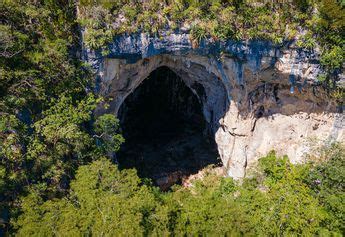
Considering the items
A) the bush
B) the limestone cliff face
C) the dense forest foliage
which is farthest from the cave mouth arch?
the dense forest foliage

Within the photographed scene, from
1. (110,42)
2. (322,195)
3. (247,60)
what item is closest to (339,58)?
(247,60)

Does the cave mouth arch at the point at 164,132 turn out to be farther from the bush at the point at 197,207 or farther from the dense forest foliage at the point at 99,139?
the dense forest foliage at the point at 99,139

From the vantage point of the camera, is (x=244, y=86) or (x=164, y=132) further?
(x=164, y=132)

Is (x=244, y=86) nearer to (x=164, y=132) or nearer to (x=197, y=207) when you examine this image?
(x=197, y=207)

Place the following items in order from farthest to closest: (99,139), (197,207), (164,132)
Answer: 1. (164,132)
2. (99,139)
3. (197,207)

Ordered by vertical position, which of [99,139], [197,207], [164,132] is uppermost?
[99,139]

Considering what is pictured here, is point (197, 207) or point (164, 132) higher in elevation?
point (164, 132)

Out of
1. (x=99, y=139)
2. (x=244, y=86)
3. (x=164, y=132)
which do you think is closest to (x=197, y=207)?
(x=99, y=139)
